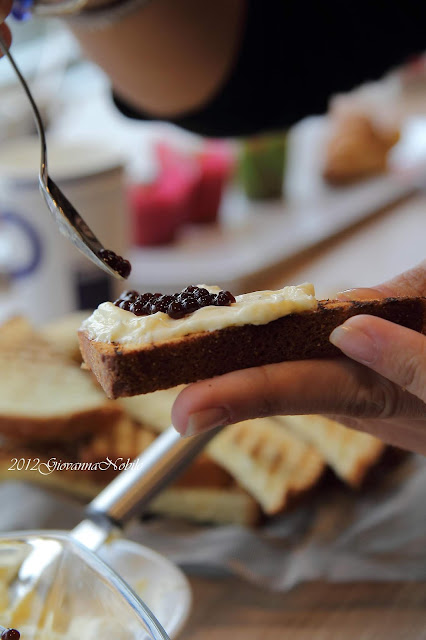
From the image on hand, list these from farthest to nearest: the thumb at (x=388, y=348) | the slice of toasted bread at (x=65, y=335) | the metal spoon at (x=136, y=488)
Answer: the slice of toasted bread at (x=65, y=335), the metal spoon at (x=136, y=488), the thumb at (x=388, y=348)

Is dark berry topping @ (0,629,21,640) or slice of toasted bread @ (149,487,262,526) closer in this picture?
dark berry topping @ (0,629,21,640)

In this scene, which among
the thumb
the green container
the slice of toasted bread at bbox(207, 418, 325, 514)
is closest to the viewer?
the thumb

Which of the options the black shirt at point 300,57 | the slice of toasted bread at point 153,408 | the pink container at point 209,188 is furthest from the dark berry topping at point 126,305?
the pink container at point 209,188

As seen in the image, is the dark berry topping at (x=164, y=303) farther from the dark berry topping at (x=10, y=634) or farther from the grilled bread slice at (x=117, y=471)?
the grilled bread slice at (x=117, y=471)

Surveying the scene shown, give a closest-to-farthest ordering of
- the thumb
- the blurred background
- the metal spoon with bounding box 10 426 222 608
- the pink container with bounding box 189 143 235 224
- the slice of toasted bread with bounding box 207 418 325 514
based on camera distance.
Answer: the thumb → the metal spoon with bounding box 10 426 222 608 → the slice of toasted bread with bounding box 207 418 325 514 → the blurred background → the pink container with bounding box 189 143 235 224

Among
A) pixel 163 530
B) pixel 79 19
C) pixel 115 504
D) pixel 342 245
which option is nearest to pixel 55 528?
pixel 163 530

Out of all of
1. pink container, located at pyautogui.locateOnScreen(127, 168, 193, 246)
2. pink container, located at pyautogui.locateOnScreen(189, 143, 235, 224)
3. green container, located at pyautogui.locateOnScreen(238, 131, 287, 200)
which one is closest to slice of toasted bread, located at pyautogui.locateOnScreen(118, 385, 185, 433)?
pink container, located at pyautogui.locateOnScreen(127, 168, 193, 246)

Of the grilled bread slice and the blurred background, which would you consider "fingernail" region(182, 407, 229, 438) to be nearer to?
the grilled bread slice
